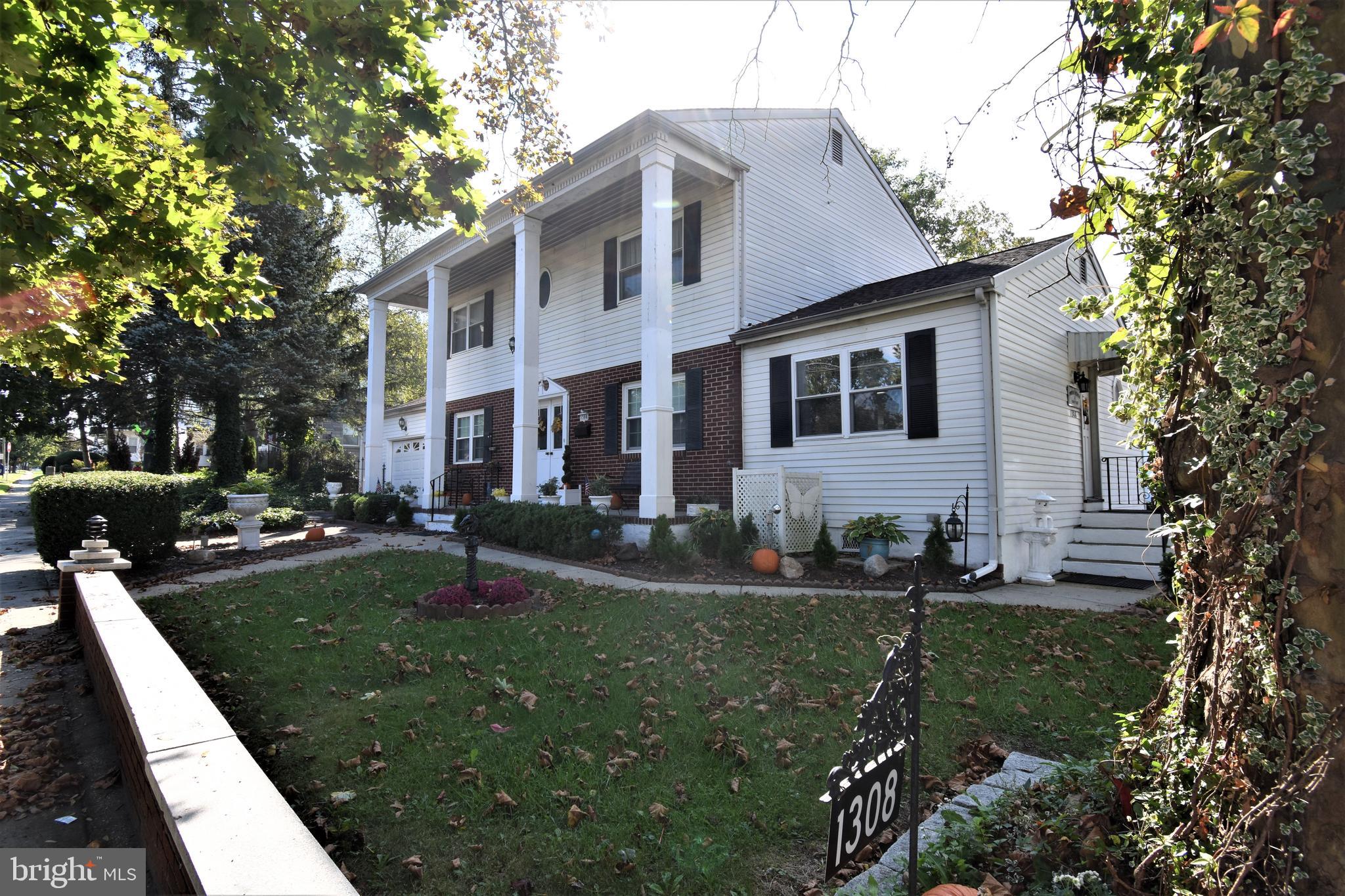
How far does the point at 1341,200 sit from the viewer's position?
1579 mm

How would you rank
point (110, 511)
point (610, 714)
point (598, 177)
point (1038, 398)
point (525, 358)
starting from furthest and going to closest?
point (525, 358)
point (598, 177)
point (1038, 398)
point (110, 511)
point (610, 714)

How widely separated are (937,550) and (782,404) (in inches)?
141

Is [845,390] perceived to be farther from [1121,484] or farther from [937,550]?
[1121,484]

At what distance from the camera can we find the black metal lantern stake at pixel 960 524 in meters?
8.81

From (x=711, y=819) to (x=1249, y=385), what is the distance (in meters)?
2.51

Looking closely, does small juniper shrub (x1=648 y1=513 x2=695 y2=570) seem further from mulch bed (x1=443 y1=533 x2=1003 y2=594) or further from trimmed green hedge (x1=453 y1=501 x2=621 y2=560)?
trimmed green hedge (x1=453 y1=501 x2=621 y2=560)

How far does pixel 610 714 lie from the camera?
3.92 meters

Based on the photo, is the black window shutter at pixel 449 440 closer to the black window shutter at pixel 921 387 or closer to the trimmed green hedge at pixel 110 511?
the trimmed green hedge at pixel 110 511

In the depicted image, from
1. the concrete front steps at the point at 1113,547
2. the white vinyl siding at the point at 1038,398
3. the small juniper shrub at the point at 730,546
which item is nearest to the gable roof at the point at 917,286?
the white vinyl siding at the point at 1038,398

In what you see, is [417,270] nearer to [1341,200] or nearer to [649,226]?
[649,226]

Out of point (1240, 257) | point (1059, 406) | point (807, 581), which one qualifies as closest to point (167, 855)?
point (1240, 257)

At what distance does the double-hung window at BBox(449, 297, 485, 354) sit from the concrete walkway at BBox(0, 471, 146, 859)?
1165 centimetres

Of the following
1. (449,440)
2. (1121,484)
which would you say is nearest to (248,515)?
(449,440)

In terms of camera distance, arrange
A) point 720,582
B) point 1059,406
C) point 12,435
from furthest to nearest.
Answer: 1. point 12,435
2. point 1059,406
3. point 720,582
